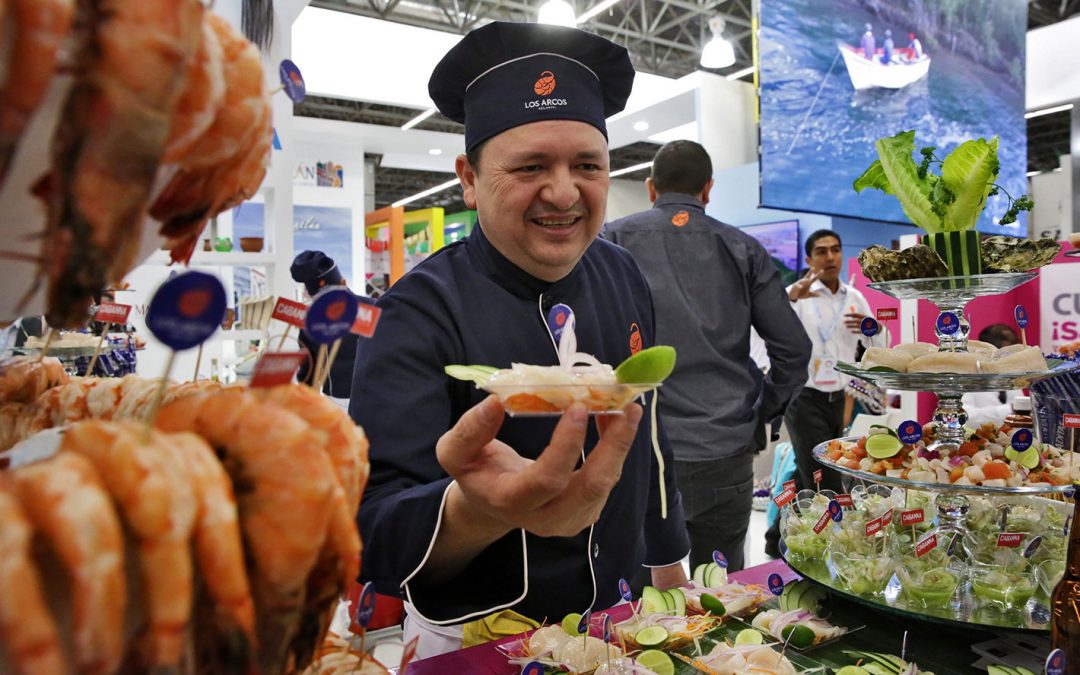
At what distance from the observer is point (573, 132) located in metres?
1.44

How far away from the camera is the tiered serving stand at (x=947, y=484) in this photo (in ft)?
4.34

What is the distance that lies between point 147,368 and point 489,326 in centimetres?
415

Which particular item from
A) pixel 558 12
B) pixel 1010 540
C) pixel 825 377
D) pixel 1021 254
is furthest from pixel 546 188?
pixel 558 12

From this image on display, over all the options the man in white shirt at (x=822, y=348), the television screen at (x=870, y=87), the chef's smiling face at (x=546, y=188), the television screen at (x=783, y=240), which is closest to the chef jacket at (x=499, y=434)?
the chef's smiling face at (x=546, y=188)

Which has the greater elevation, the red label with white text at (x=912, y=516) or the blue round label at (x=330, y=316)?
the blue round label at (x=330, y=316)

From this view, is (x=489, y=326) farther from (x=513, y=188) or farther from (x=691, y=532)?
(x=691, y=532)

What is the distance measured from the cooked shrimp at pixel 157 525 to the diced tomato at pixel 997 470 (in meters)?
1.56

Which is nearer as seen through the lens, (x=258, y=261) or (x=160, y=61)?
(x=160, y=61)

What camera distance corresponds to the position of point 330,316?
604 mm

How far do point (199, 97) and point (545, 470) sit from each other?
573 mm

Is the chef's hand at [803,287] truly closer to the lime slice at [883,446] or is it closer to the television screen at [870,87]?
the television screen at [870,87]

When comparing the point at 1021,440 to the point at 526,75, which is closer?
the point at 526,75

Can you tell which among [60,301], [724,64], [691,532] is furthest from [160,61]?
[724,64]

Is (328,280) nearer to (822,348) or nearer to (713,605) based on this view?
(713,605)
